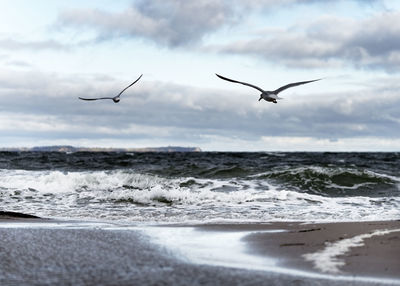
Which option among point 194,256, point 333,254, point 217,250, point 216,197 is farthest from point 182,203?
point 333,254

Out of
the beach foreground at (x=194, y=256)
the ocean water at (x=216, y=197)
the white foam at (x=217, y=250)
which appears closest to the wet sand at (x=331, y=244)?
the beach foreground at (x=194, y=256)

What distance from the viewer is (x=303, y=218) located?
9.16 meters

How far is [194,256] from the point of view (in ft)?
16.6

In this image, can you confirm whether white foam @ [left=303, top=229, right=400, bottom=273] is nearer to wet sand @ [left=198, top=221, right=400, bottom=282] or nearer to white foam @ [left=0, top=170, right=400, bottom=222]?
wet sand @ [left=198, top=221, right=400, bottom=282]

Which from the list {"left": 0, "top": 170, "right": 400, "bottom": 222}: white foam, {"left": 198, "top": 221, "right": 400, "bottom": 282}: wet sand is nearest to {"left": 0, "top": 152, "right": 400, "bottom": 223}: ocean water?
{"left": 0, "top": 170, "right": 400, "bottom": 222}: white foam

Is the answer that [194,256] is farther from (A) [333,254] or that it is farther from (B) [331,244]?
(B) [331,244]

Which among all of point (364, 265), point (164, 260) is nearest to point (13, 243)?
point (164, 260)

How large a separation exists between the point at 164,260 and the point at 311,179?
14228mm

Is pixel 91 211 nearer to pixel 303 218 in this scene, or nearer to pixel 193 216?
pixel 193 216

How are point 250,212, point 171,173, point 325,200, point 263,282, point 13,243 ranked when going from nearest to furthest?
point 263,282
point 13,243
point 250,212
point 325,200
point 171,173

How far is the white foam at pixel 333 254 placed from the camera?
4602mm

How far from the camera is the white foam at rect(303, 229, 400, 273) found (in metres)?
4.60

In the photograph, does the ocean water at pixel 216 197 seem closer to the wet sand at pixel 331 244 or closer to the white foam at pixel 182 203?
the white foam at pixel 182 203

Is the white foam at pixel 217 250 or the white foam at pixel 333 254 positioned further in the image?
the white foam at pixel 333 254
